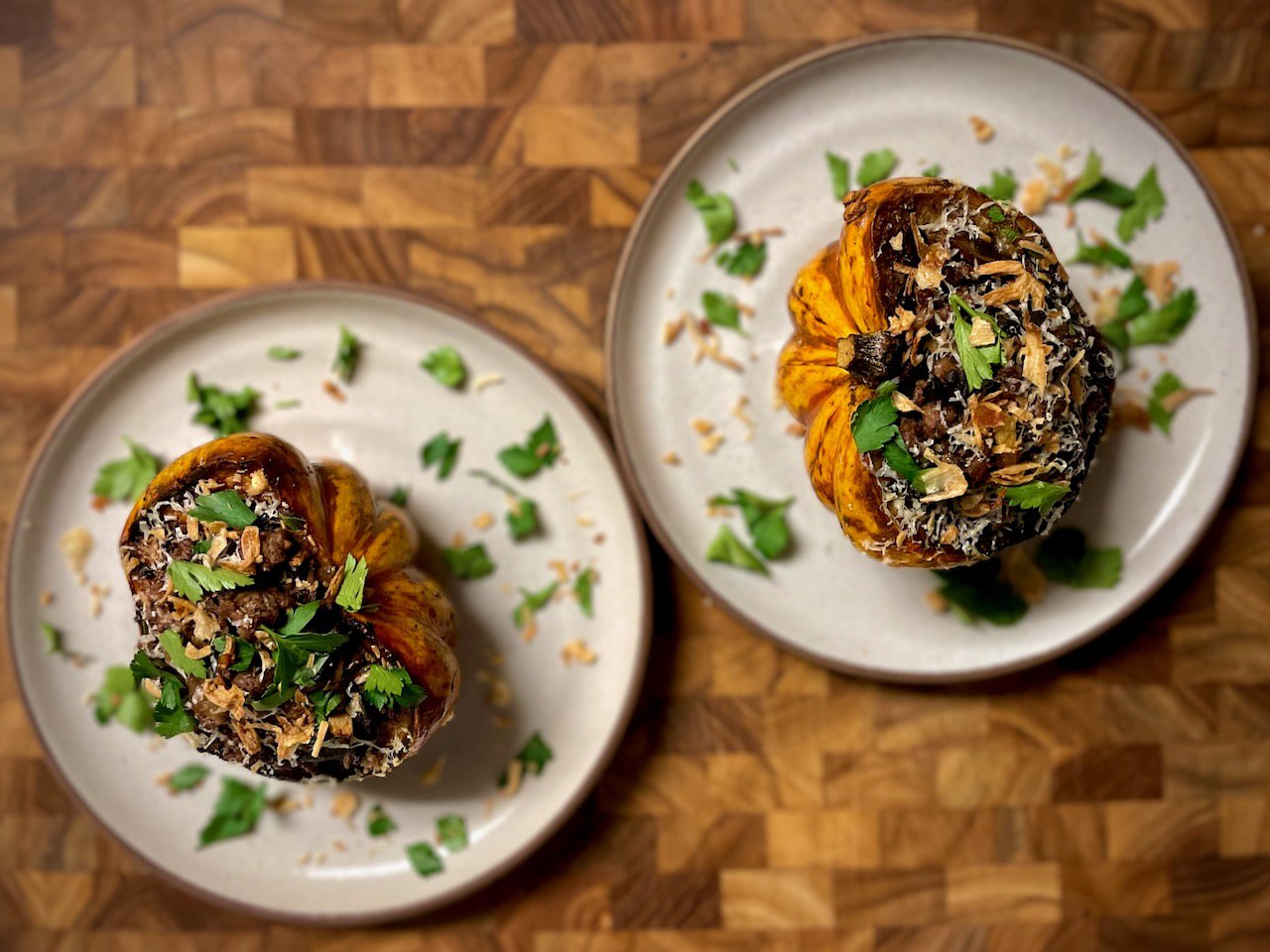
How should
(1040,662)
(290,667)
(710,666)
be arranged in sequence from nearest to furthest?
1. (290,667)
2. (1040,662)
3. (710,666)

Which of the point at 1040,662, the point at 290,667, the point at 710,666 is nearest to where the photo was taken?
the point at 290,667

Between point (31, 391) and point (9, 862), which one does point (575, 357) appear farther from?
point (9, 862)

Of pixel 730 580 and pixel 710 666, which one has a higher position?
pixel 730 580

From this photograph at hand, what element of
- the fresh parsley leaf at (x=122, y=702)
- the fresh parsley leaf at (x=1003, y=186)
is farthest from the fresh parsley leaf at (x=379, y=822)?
the fresh parsley leaf at (x=1003, y=186)

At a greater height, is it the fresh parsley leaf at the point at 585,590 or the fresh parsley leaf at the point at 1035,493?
the fresh parsley leaf at the point at 1035,493

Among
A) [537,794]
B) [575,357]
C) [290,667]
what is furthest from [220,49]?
[537,794]

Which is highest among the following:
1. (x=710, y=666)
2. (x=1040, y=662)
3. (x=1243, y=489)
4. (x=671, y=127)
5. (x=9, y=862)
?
(x=671, y=127)

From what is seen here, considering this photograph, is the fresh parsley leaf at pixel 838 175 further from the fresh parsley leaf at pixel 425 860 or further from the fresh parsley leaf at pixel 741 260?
the fresh parsley leaf at pixel 425 860

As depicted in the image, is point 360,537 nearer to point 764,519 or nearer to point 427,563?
point 427,563
